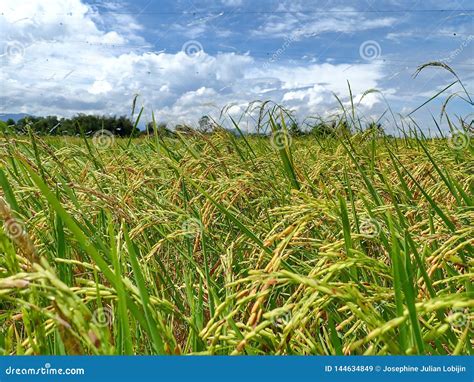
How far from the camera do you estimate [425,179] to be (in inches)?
83.8

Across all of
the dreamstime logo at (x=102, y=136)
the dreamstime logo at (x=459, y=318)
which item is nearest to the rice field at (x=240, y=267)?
the dreamstime logo at (x=459, y=318)

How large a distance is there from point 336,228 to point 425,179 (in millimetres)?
709

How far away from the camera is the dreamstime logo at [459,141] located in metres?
2.52

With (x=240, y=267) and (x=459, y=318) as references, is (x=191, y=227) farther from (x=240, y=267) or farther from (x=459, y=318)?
(x=459, y=318)

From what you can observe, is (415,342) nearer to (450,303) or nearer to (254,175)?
(450,303)

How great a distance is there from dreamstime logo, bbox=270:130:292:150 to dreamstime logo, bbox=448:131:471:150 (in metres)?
0.89

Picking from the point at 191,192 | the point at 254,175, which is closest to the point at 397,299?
the point at 254,175

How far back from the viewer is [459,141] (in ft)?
8.86

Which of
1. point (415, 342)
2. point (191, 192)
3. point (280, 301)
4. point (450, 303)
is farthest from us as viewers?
point (191, 192)

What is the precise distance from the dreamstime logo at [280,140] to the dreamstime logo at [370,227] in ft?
1.81

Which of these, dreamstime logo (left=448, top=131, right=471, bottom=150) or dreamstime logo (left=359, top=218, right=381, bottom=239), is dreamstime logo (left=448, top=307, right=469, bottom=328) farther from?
dreamstime logo (left=448, top=131, right=471, bottom=150)

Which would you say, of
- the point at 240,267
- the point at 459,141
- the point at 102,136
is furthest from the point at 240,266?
the point at 459,141

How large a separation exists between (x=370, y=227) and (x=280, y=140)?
32.9 inches

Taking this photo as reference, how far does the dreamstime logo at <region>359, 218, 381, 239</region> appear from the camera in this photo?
124 centimetres
